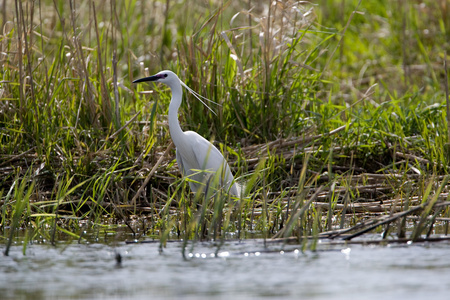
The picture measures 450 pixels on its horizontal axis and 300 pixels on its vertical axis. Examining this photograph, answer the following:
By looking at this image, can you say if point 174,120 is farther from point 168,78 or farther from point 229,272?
point 229,272

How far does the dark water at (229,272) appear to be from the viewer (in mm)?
2625

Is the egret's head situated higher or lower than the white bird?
higher

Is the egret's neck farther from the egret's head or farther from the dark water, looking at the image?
the dark water

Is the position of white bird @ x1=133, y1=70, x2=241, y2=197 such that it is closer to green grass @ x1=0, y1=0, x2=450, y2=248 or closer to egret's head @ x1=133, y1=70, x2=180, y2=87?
egret's head @ x1=133, y1=70, x2=180, y2=87

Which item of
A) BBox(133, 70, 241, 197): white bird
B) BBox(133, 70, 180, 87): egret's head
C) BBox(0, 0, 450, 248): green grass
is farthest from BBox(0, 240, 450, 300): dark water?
BBox(133, 70, 180, 87): egret's head

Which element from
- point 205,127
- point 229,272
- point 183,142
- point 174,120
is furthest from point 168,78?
point 229,272

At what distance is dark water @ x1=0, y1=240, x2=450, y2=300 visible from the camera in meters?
2.62

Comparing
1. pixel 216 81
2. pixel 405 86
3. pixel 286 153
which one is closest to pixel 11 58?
pixel 216 81

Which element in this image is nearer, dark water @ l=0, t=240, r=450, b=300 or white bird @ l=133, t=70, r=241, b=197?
dark water @ l=0, t=240, r=450, b=300

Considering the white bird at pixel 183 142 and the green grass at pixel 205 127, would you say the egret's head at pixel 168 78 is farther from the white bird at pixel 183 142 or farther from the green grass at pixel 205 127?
the green grass at pixel 205 127

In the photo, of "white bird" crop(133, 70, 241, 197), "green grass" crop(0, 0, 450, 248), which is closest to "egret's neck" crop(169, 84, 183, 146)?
"white bird" crop(133, 70, 241, 197)

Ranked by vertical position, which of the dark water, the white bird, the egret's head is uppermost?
the egret's head

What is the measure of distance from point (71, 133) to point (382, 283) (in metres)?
3.07

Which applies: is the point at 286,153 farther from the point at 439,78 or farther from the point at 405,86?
the point at 439,78
